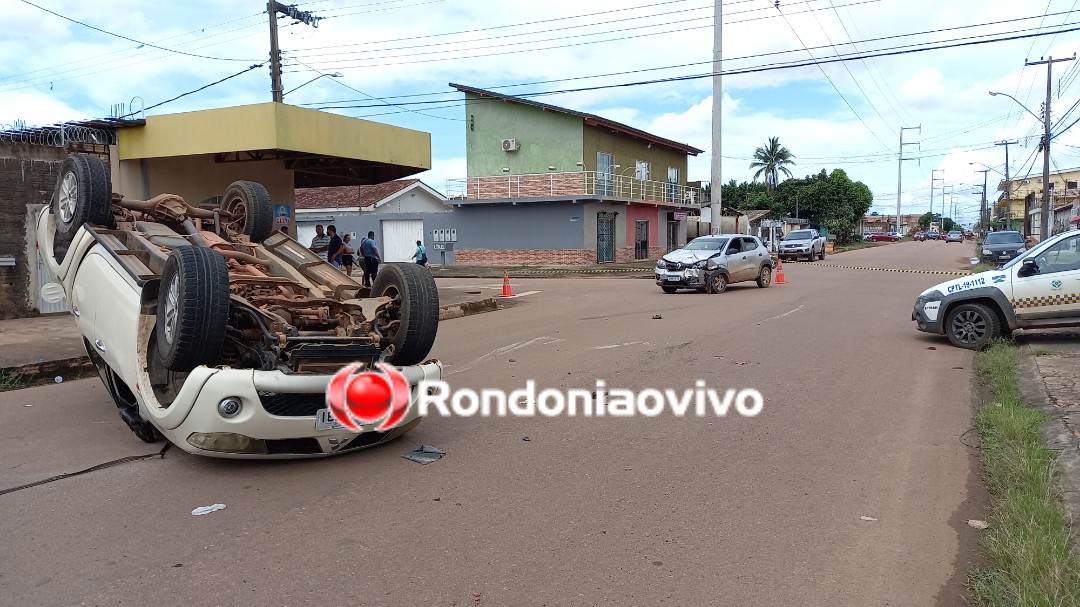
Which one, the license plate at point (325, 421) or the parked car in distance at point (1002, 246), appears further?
the parked car in distance at point (1002, 246)

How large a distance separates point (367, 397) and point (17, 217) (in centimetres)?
1063

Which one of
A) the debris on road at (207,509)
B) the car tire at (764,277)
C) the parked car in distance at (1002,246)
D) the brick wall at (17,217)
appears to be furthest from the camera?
the parked car in distance at (1002,246)

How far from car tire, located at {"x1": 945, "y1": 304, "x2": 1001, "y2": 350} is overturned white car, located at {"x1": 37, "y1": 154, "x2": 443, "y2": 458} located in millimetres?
7988

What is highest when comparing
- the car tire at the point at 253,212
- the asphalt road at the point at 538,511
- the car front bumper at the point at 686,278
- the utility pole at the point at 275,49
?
the utility pole at the point at 275,49

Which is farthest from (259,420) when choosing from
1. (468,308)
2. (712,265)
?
(712,265)

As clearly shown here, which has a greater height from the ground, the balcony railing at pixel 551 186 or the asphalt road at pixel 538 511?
the balcony railing at pixel 551 186

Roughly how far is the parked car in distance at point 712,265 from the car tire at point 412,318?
14253 millimetres

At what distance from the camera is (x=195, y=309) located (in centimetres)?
483

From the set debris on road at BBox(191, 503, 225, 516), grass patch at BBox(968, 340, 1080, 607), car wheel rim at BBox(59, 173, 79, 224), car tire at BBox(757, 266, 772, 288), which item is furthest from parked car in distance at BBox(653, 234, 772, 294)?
debris on road at BBox(191, 503, 225, 516)

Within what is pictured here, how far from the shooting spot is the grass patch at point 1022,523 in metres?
3.39

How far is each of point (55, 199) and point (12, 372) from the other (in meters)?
2.66

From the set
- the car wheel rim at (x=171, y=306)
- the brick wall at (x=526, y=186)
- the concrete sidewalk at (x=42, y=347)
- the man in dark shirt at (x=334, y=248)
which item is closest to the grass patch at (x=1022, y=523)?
the car wheel rim at (x=171, y=306)

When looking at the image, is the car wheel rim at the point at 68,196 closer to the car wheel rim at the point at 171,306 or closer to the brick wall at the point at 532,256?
the car wheel rim at the point at 171,306

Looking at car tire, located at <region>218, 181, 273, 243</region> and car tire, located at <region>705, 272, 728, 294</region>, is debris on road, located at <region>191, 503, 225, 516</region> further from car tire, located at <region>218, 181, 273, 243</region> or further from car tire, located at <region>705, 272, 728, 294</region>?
car tire, located at <region>705, 272, 728, 294</region>
